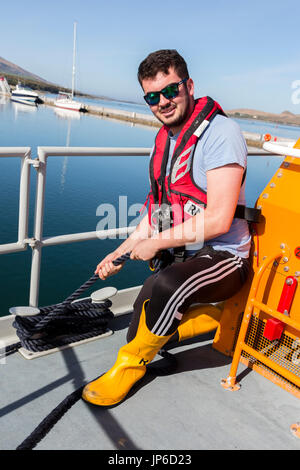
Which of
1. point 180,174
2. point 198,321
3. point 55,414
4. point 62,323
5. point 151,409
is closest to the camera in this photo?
point 55,414

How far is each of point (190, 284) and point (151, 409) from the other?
1.96 ft

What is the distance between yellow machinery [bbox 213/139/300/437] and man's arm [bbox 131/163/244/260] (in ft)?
0.96

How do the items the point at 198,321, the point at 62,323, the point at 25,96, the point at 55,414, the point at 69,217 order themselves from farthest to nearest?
the point at 25,96 < the point at 69,217 < the point at 62,323 < the point at 198,321 < the point at 55,414

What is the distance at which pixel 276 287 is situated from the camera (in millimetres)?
2113

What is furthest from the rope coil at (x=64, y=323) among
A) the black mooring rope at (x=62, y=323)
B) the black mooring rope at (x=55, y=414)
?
the black mooring rope at (x=55, y=414)

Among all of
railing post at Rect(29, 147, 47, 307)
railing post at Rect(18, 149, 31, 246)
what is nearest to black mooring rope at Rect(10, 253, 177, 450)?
railing post at Rect(29, 147, 47, 307)

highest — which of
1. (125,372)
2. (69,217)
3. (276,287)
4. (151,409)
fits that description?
(276,287)

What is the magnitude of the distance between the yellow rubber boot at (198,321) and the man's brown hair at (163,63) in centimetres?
119

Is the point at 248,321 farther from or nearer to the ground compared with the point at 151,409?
farther from the ground

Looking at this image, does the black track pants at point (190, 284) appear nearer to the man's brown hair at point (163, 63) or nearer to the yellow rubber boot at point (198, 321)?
the yellow rubber boot at point (198, 321)

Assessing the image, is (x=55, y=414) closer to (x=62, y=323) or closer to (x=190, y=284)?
(x=62, y=323)

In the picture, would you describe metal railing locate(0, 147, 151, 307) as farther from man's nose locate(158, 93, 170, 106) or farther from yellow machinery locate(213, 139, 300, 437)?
yellow machinery locate(213, 139, 300, 437)

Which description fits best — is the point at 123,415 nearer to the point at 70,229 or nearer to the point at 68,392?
the point at 68,392

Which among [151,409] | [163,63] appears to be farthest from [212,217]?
[151,409]
